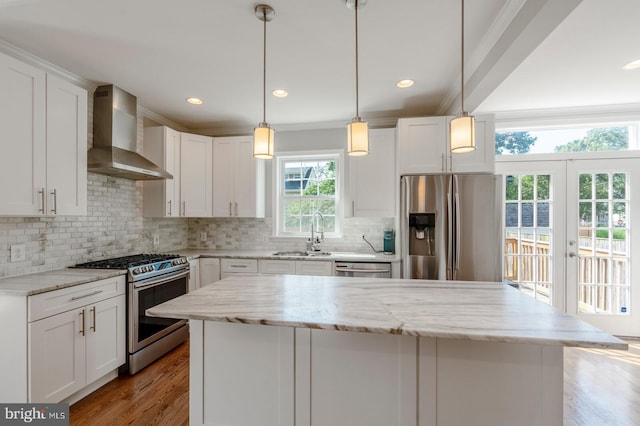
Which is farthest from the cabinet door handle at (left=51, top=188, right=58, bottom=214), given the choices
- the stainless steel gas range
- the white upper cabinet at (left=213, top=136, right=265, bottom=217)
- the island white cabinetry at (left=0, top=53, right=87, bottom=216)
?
the white upper cabinet at (left=213, top=136, right=265, bottom=217)

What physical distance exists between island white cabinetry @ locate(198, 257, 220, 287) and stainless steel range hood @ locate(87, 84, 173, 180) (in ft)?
3.81

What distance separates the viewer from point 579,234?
3301 mm

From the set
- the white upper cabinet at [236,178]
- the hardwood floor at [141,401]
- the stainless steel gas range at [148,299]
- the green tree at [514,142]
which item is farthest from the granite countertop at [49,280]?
the green tree at [514,142]

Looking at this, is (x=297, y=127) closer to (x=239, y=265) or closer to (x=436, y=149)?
(x=436, y=149)

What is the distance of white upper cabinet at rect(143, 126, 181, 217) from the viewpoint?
11.0 feet

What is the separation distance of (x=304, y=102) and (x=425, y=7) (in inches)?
65.7

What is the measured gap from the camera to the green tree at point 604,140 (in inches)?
128

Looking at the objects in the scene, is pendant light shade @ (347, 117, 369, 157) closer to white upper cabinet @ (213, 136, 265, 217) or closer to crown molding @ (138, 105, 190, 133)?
white upper cabinet @ (213, 136, 265, 217)

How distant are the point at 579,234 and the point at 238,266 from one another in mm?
3894

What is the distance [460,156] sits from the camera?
118 inches

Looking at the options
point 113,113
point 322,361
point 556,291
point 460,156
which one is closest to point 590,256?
point 556,291

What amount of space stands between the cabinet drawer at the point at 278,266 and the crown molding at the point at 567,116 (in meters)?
2.85

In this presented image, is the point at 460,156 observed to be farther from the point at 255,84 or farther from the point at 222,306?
the point at 222,306

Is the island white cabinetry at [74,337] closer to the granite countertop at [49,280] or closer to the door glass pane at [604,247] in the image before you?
the granite countertop at [49,280]
